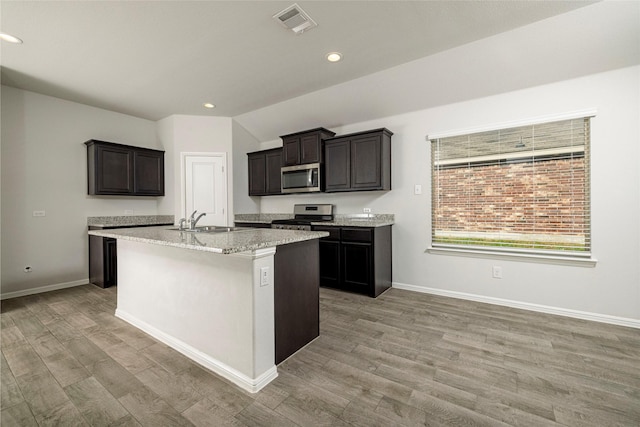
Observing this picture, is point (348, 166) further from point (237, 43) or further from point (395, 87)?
point (237, 43)

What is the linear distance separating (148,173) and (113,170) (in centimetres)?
51

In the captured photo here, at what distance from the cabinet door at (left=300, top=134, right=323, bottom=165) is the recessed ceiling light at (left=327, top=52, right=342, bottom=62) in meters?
1.29

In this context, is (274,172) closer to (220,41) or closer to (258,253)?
(220,41)

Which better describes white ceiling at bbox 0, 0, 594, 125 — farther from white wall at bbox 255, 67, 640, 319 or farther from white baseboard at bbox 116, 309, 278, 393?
white baseboard at bbox 116, 309, 278, 393

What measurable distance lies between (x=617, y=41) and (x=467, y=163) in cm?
155

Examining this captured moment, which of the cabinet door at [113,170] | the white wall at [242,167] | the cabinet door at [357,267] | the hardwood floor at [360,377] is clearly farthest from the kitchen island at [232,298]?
the white wall at [242,167]

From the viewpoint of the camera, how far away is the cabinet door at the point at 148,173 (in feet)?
15.0

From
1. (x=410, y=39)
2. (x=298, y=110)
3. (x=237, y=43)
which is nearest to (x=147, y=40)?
(x=237, y=43)

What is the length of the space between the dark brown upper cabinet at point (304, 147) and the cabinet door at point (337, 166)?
14 cm

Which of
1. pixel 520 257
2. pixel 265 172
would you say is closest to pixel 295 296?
pixel 520 257

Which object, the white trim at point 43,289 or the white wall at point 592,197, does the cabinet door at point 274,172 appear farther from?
the white trim at point 43,289

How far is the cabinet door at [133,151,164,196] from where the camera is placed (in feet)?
15.0

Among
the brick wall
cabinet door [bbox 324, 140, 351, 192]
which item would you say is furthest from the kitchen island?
the brick wall

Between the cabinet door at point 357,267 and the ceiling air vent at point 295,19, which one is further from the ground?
the ceiling air vent at point 295,19
